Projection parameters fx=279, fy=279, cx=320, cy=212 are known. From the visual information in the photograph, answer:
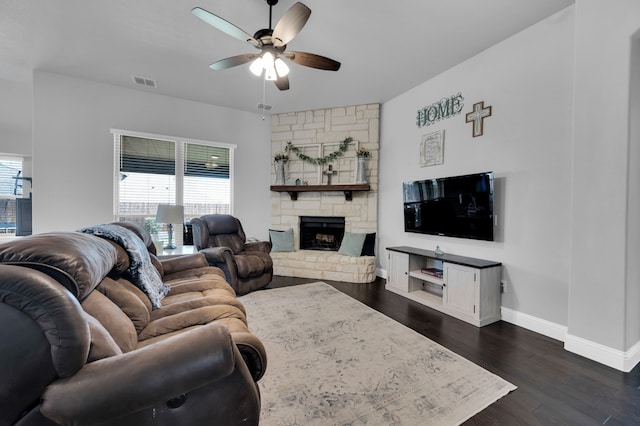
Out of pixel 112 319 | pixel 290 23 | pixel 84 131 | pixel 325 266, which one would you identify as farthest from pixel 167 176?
pixel 112 319

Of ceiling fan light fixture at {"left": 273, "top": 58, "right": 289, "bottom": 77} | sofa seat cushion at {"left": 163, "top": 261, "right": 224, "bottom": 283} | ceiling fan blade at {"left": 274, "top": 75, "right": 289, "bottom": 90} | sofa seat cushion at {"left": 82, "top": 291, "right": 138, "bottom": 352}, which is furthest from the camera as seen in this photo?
ceiling fan blade at {"left": 274, "top": 75, "right": 289, "bottom": 90}

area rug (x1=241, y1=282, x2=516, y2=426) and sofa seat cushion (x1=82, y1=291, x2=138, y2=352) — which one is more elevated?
sofa seat cushion (x1=82, y1=291, x2=138, y2=352)

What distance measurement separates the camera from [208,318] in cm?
167

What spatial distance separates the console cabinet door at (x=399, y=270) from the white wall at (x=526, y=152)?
1.85 feet

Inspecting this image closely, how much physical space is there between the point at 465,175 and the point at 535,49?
1332mm

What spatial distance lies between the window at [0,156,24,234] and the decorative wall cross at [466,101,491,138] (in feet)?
23.7

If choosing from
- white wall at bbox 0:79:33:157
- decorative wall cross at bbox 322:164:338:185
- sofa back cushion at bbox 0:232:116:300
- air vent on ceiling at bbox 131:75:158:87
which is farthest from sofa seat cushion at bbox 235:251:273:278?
white wall at bbox 0:79:33:157

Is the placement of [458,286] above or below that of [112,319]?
below

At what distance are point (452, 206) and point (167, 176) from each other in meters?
4.37

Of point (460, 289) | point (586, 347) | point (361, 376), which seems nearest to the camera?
point (361, 376)

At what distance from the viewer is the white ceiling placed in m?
2.47

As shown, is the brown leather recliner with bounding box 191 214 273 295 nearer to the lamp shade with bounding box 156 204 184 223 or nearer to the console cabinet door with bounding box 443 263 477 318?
the lamp shade with bounding box 156 204 184 223

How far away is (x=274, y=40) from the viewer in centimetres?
229

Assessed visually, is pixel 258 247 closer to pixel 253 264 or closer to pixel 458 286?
pixel 253 264
